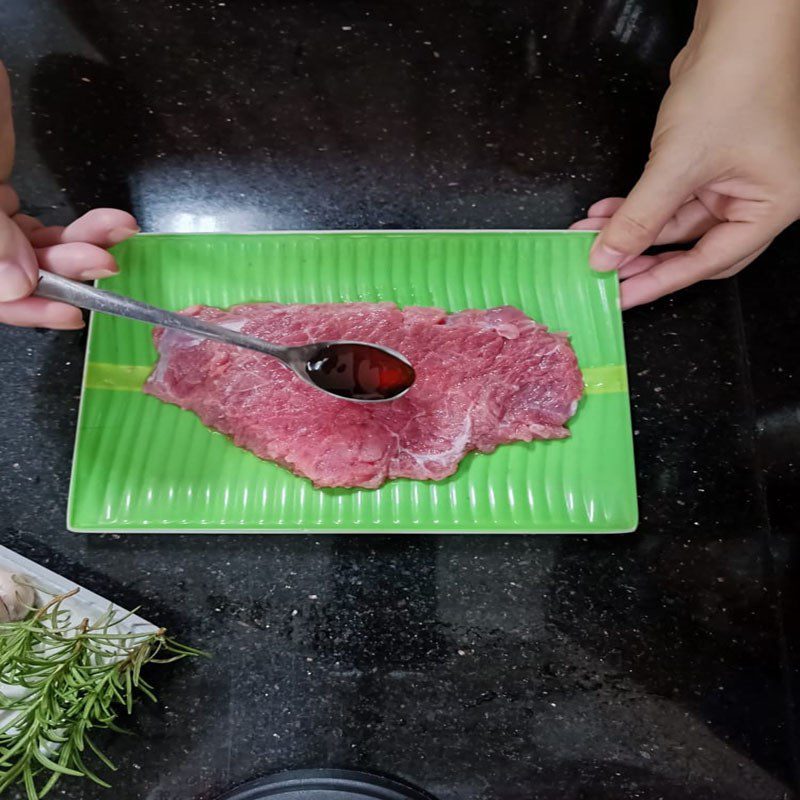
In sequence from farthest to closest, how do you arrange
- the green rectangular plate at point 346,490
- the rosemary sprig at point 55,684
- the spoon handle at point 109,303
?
the green rectangular plate at point 346,490, the spoon handle at point 109,303, the rosemary sprig at point 55,684

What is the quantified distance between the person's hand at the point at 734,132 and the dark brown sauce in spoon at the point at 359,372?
0.49 metres

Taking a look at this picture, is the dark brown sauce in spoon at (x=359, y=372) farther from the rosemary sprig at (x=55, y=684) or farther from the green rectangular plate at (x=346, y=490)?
the rosemary sprig at (x=55, y=684)

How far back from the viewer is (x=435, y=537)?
1.53 m

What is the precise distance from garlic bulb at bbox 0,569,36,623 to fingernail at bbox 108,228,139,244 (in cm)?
69

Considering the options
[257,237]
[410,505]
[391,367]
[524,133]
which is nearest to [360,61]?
[524,133]

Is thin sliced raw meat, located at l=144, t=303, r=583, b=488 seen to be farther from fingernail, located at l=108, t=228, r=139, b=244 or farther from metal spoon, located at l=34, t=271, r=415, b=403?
fingernail, located at l=108, t=228, r=139, b=244

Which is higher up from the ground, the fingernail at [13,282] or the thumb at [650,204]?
the thumb at [650,204]

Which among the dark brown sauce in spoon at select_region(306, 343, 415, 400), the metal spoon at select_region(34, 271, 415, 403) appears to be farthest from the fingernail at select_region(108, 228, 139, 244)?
the dark brown sauce in spoon at select_region(306, 343, 415, 400)

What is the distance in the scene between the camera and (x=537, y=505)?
144 cm

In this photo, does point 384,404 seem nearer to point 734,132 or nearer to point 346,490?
point 346,490

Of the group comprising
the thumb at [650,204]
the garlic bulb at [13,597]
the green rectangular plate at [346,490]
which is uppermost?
the thumb at [650,204]

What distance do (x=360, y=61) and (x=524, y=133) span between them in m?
0.44

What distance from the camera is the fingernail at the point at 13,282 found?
1.22 m

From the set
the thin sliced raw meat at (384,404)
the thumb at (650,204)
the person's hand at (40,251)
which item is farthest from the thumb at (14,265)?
the thumb at (650,204)
